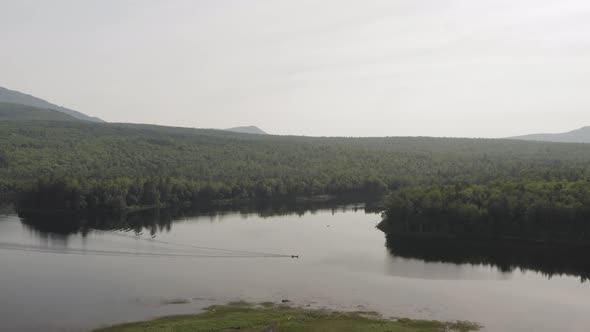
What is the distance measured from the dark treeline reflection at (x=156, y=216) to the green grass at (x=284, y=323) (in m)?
49.8

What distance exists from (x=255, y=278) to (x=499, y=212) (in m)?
47.7

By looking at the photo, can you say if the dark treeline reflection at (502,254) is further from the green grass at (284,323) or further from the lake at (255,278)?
the green grass at (284,323)

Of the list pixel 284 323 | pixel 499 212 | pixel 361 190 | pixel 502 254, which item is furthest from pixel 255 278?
pixel 361 190

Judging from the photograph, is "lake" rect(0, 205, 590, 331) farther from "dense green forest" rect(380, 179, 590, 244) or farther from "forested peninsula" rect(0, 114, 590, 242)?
"forested peninsula" rect(0, 114, 590, 242)

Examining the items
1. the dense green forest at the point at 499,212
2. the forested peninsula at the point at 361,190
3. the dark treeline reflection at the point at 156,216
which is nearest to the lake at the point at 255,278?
the dark treeline reflection at the point at 156,216

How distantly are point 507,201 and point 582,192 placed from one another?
1261 centimetres

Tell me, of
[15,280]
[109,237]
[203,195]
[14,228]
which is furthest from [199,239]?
[203,195]

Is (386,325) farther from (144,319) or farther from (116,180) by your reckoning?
(116,180)

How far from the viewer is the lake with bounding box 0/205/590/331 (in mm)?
53375

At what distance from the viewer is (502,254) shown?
263 ft

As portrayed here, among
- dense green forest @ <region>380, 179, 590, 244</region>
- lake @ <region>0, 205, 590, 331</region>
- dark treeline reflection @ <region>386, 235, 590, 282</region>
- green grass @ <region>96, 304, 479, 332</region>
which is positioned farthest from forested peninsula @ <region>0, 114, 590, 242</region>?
green grass @ <region>96, 304, 479, 332</region>

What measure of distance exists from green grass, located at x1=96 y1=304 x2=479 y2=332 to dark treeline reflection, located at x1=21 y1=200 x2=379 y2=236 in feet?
163

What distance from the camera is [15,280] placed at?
2547 inches

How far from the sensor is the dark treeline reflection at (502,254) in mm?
72875
